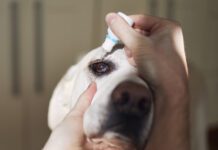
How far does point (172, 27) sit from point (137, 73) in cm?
14

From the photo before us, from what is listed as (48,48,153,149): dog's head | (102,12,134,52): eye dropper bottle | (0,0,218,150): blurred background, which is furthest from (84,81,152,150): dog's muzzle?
(0,0,218,150): blurred background

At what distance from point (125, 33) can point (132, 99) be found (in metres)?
0.16

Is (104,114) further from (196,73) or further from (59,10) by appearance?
(59,10)

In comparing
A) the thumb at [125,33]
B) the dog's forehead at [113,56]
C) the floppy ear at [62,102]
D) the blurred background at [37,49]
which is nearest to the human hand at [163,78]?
the thumb at [125,33]

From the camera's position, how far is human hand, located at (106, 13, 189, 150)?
99 centimetres

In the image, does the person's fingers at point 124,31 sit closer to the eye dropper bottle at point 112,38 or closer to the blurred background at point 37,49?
the eye dropper bottle at point 112,38

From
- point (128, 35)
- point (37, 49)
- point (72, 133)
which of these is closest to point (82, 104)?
point (72, 133)

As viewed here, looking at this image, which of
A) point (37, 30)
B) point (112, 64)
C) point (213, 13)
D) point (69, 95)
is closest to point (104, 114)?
point (112, 64)

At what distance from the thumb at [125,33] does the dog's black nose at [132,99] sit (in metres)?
0.09

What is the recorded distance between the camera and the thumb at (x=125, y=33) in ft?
3.25

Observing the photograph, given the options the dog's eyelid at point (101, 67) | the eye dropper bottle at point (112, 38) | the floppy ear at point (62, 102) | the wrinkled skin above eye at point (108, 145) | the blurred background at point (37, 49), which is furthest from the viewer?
the blurred background at point (37, 49)

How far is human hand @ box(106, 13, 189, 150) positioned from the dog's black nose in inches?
2.0

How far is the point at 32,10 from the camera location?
7.76 feet

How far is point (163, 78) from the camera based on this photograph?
1.01m
